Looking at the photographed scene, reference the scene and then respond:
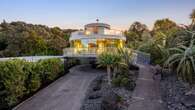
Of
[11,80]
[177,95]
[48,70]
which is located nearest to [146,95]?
[177,95]

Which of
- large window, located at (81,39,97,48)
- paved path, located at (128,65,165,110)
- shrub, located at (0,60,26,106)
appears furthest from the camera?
large window, located at (81,39,97,48)

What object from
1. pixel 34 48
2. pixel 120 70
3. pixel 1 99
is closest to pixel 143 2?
pixel 120 70

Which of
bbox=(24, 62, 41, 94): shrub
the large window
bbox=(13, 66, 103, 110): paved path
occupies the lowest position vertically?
bbox=(13, 66, 103, 110): paved path

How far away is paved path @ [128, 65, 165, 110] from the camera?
39.2 ft

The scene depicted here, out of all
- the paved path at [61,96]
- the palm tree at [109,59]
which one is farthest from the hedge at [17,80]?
the palm tree at [109,59]

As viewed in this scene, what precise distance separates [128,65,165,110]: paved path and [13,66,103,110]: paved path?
10.3 feet

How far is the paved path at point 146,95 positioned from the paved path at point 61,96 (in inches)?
124

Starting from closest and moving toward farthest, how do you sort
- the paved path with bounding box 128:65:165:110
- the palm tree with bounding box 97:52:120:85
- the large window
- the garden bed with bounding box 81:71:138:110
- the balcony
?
1. the paved path with bounding box 128:65:165:110
2. the garden bed with bounding box 81:71:138:110
3. the palm tree with bounding box 97:52:120:85
4. the balcony
5. the large window

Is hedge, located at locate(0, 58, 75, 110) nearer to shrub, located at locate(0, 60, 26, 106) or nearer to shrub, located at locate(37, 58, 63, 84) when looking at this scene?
shrub, located at locate(0, 60, 26, 106)

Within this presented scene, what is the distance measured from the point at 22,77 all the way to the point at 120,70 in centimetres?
798

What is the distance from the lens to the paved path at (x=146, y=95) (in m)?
11.9

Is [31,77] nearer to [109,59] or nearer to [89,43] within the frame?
[109,59]

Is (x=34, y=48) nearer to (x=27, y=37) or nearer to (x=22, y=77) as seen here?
(x=27, y=37)

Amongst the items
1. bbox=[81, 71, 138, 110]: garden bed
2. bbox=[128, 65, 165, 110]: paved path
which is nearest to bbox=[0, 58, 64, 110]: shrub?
bbox=[81, 71, 138, 110]: garden bed
